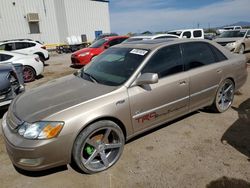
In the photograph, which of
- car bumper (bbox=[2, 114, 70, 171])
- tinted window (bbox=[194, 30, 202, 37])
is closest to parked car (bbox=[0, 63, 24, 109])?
car bumper (bbox=[2, 114, 70, 171])

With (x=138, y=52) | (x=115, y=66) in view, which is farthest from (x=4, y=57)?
(x=138, y=52)

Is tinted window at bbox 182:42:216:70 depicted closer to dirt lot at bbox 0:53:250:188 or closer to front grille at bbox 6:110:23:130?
dirt lot at bbox 0:53:250:188

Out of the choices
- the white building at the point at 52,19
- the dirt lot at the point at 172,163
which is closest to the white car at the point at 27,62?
the dirt lot at the point at 172,163

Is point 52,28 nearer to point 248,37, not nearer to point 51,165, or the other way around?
point 248,37

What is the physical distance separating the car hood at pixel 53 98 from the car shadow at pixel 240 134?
2.08 metres

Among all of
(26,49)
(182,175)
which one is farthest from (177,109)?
(26,49)

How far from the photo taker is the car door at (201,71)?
3754mm

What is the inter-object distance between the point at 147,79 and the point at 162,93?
1.56 feet

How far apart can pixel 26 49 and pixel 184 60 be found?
10882mm

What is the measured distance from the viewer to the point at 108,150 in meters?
3.06

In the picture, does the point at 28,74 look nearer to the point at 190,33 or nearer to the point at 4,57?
the point at 4,57

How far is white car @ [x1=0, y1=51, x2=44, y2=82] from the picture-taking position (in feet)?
26.5

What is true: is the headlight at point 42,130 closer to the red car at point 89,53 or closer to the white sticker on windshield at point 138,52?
the white sticker on windshield at point 138,52

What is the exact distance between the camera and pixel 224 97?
449cm
